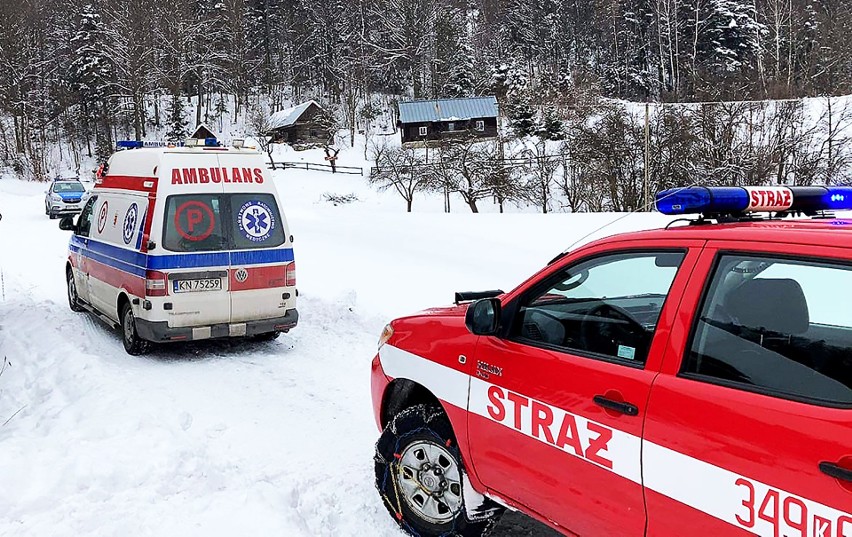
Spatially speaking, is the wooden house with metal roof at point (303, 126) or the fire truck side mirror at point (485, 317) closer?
the fire truck side mirror at point (485, 317)

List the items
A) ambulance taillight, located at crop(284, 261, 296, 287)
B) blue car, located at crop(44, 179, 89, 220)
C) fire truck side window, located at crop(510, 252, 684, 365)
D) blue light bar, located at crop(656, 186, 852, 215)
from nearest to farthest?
fire truck side window, located at crop(510, 252, 684, 365)
blue light bar, located at crop(656, 186, 852, 215)
ambulance taillight, located at crop(284, 261, 296, 287)
blue car, located at crop(44, 179, 89, 220)

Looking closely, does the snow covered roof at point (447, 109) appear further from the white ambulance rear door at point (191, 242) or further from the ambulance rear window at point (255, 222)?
the white ambulance rear door at point (191, 242)

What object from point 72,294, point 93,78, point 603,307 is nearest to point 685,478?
point 603,307

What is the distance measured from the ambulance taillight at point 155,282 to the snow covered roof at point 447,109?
53899 millimetres

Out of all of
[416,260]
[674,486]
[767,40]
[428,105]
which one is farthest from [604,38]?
[674,486]

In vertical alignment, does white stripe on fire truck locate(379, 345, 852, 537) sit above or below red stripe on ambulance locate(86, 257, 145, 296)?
below

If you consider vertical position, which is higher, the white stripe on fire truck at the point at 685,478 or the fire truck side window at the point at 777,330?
the fire truck side window at the point at 777,330

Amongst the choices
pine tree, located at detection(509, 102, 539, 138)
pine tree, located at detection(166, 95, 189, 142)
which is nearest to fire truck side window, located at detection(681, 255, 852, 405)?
pine tree, located at detection(509, 102, 539, 138)

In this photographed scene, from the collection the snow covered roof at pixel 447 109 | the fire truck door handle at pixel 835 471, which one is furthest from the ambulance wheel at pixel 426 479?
the snow covered roof at pixel 447 109

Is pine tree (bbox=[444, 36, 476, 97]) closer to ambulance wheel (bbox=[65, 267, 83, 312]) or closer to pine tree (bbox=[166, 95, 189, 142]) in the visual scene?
pine tree (bbox=[166, 95, 189, 142])

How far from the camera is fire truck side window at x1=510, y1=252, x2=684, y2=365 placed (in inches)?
117

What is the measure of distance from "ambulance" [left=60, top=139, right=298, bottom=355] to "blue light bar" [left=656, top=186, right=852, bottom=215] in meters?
5.97

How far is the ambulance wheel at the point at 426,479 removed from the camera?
3896 millimetres

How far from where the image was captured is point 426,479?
4109 mm
